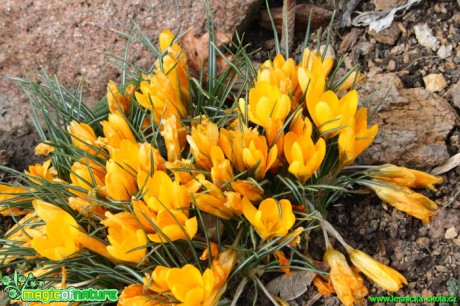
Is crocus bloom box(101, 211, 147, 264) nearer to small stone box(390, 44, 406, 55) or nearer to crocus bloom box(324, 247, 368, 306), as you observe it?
crocus bloom box(324, 247, 368, 306)

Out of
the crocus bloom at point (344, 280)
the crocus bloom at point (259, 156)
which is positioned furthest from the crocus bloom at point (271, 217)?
the crocus bloom at point (344, 280)

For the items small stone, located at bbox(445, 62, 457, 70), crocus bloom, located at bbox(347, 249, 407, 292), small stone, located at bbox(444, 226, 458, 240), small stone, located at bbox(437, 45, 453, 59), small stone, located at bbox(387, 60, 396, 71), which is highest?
small stone, located at bbox(437, 45, 453, 59)

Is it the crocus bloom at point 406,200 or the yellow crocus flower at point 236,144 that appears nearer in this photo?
the yellow crocus flower at point 236,144

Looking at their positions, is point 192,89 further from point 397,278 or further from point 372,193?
point 397,278

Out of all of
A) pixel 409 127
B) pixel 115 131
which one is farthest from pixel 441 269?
pixel 115 131

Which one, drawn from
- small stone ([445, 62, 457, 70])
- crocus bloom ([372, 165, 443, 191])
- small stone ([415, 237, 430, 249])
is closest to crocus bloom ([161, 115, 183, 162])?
crocus bloom ([372, 165, 443, 191])

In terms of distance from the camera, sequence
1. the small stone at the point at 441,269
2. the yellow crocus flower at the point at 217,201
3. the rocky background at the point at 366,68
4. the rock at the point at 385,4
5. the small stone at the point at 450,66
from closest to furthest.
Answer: the yellow crocus flower at the point at 217,201 < the small stone at the point at 441,269 < the rocky background at the point at 366,68 < the small stone at the point at 450,66 < the rock at the point at 385,4

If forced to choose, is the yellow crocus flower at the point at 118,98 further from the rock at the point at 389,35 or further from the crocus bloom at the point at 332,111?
the rock at the point at 389,35
